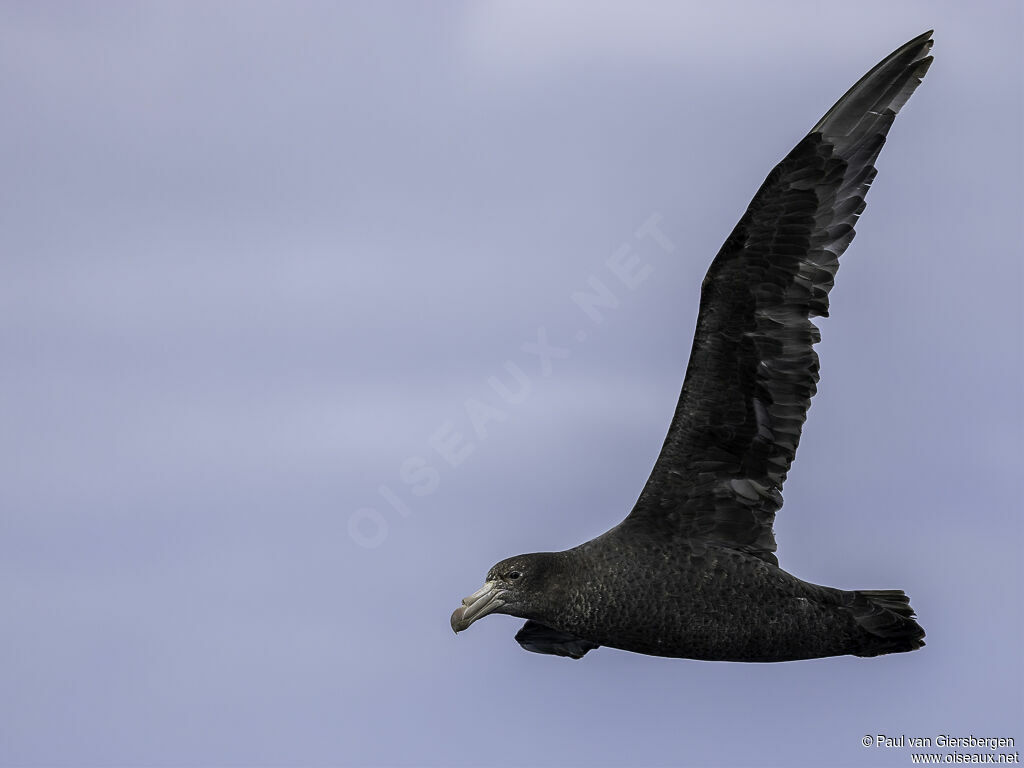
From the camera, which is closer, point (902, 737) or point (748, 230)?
point (748, 230)

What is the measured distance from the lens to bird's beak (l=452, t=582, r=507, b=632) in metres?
25.9

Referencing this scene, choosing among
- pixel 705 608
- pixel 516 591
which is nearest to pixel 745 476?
pixel 705 608

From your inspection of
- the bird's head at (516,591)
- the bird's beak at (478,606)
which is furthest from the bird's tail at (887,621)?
the bird's beak at (478,606)

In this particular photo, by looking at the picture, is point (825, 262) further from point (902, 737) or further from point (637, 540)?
point (902, 737)

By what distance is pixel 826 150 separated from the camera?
25375mm

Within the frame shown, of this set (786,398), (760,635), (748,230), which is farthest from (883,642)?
(748,230)

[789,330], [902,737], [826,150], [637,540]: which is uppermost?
[826,150]

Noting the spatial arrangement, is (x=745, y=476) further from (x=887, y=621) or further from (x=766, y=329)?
(x=887, y=621)

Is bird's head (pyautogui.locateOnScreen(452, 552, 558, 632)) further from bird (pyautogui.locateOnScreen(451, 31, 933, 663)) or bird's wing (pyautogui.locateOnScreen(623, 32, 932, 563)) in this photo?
bird's wing (pyautogui.locateOnScreen(623, 32, 932, 563))

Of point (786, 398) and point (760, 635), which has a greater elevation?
point (786, 398)

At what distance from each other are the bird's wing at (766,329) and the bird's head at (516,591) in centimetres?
115

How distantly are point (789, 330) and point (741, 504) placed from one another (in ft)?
7.10

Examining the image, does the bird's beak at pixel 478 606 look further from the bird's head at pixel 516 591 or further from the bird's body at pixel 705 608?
the bird's body at pixel 705 608

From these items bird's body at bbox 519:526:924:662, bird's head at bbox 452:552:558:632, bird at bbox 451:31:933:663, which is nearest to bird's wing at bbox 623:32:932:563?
bird at bbox 451:31:933:663
